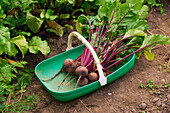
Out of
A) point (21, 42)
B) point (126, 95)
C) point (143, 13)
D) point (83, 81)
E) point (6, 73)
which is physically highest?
point (143, 13)

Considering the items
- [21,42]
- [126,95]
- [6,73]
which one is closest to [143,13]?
[126,95]

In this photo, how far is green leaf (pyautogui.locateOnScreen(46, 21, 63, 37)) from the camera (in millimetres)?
2891

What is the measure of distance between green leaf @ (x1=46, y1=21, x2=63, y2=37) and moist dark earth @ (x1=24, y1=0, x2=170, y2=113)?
36 centimetres

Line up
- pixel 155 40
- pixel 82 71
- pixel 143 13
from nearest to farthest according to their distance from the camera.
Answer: pixel 82 71, pixel 155 40, pixel 143 13

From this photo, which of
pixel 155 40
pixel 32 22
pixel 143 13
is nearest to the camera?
pixel 155 40

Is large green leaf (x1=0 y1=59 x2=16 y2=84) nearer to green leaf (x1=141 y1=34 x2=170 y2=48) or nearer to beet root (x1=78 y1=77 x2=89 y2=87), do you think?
beet root (x1=78 y1=77 x2=89 y2=87)

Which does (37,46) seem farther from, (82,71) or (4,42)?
(82,71)

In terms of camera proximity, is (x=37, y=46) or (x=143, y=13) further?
(x=143, y=13)

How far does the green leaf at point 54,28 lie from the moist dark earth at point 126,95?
0.36 metres

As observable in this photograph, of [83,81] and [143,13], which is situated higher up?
[143,13]

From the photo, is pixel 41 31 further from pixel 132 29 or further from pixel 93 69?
pixel 132 29

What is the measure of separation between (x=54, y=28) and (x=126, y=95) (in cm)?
133

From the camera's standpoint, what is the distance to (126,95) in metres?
2.38

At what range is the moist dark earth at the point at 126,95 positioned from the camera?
225 centimetres
